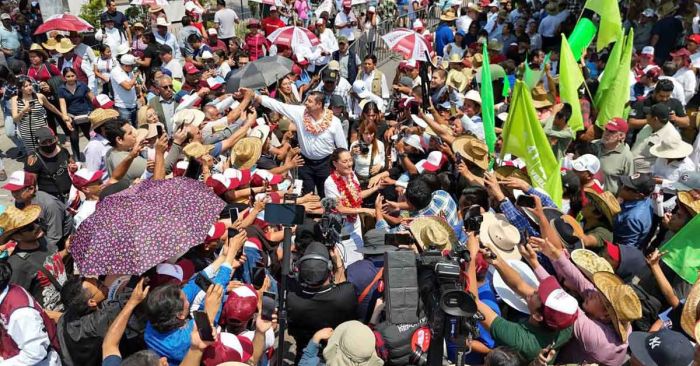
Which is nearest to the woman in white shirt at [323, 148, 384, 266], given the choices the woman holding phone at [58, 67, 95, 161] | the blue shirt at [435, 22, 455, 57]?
the woman holding phone at [58, 67, 95, 161]

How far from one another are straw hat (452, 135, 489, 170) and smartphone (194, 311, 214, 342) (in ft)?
11.1

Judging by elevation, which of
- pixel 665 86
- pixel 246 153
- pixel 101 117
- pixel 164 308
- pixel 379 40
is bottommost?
pixel 379 40

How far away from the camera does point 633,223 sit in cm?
485

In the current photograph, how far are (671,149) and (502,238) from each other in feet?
10.2

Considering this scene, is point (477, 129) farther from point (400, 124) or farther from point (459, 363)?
point (459, 363)

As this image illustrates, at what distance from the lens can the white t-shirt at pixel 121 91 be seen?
8508 millimetres

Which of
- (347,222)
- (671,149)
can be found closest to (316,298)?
(347,222)

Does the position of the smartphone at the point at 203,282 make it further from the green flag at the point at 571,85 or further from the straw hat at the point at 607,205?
the green flag at the point at 571,85

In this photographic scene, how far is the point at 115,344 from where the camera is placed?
3309 mm

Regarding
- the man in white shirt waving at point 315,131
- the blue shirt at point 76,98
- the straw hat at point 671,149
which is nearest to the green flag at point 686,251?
the straw hat at point 671,149

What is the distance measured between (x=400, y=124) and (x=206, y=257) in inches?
142

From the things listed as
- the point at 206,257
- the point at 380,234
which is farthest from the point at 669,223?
the point at 206,257

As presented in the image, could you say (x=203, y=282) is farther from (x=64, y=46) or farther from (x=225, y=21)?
(x=225, y=21)

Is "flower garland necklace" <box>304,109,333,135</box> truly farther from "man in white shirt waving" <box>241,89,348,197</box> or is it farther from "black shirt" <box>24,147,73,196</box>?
"black shirt" <box>24,147,73,196</box>
